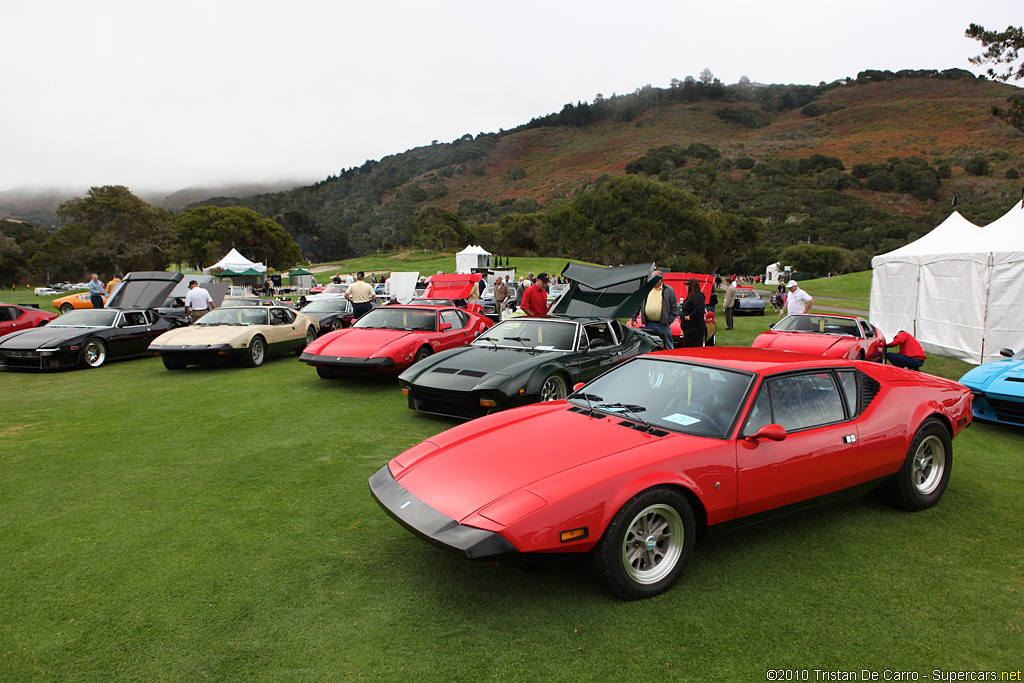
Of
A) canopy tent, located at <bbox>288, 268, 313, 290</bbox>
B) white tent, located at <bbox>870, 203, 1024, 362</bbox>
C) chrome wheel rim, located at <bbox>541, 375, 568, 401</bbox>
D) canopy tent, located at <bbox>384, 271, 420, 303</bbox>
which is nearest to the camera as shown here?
chrome wheel rim, located at <bbox>541, 375, 568, 401</bbox>

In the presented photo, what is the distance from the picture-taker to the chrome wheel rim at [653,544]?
293 centimetres

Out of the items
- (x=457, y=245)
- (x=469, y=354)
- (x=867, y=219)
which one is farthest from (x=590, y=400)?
(x=867, y=219)

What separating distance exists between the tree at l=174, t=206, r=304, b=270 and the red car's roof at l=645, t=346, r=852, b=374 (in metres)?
67.4

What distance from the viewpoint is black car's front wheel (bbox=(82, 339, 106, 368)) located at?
10.5 metres

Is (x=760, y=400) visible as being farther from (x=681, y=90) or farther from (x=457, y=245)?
(x=681, y=90)

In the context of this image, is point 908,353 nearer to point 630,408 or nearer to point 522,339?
A: point 522,339

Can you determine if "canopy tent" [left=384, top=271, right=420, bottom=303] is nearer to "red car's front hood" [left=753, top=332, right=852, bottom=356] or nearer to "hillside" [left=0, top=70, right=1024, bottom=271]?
"red car's front hood" [left=753, top=332, right=852, bottom=356]

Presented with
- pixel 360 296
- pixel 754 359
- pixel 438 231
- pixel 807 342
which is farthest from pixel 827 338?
pixel 438 231

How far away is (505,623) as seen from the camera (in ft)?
8.87

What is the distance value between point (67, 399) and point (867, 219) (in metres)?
95.2

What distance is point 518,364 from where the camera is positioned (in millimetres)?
6508

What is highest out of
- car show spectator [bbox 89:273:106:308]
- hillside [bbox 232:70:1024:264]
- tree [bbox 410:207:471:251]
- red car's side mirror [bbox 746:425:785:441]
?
hillside [bbox 232:70:1024:264]

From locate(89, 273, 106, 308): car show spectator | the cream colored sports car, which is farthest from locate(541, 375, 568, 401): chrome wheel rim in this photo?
locate(89, 273, 106, 308): car show spectator

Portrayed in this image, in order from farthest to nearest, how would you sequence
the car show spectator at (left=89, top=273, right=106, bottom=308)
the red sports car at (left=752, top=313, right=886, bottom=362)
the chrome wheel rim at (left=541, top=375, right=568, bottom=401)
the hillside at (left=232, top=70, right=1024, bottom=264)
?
the hillside at (left=232, top=70, right=1024, bottom=264), the car show spectator at (left=89, top=273, right=106, bottom=308), the red sports car at (left=752, top=313, right=886, bottom=362), the chrome wheel rim at (left=541, top=375, right=568, bottom=401)
